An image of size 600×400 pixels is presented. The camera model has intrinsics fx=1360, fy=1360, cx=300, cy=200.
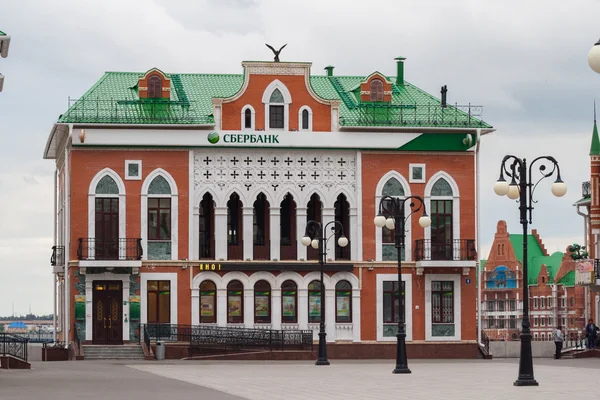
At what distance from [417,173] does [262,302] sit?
855 centimetres

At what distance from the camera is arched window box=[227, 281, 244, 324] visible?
185 feet

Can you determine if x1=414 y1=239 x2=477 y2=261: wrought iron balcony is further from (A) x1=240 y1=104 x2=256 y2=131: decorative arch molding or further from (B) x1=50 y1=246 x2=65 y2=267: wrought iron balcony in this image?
(B) x1=50 y1=246 x2=65 y2=267: wrought iron balcony

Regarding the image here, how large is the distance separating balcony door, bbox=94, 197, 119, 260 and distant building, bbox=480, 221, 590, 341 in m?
118

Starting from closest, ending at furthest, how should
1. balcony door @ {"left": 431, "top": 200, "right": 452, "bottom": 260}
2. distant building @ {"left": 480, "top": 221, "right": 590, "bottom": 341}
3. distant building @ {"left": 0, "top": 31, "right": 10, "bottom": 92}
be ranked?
1. distant building @ {"left": 0, "top": 31, "right": 10, "bottom": 92}
2. balcony door @ {"left": 431, "top": 200, "right": 452, "bottom": 260}
3. distant building @ {"left": 480, "top": 221, "right": 590, "bottom": 341}

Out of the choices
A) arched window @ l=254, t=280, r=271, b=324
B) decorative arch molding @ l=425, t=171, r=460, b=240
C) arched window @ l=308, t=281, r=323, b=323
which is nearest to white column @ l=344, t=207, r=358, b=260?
arched window @ l=308, t=281, r=323, b=323

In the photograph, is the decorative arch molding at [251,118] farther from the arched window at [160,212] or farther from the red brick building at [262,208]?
the arched window at [160,212]

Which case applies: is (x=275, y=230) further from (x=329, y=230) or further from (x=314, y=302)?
(x=314, y=302)

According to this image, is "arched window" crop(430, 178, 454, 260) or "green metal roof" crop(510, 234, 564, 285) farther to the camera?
"green metal roof" crop(510, 234, 564, 285)

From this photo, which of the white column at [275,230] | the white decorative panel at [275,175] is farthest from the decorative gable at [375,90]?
the white column at [275,230]

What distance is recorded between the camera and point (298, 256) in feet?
187

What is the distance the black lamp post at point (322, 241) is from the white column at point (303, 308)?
2.15 meters

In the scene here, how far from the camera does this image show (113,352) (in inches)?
2114

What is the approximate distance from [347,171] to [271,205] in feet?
11.7

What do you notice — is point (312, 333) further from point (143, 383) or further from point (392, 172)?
point (143, 383)
